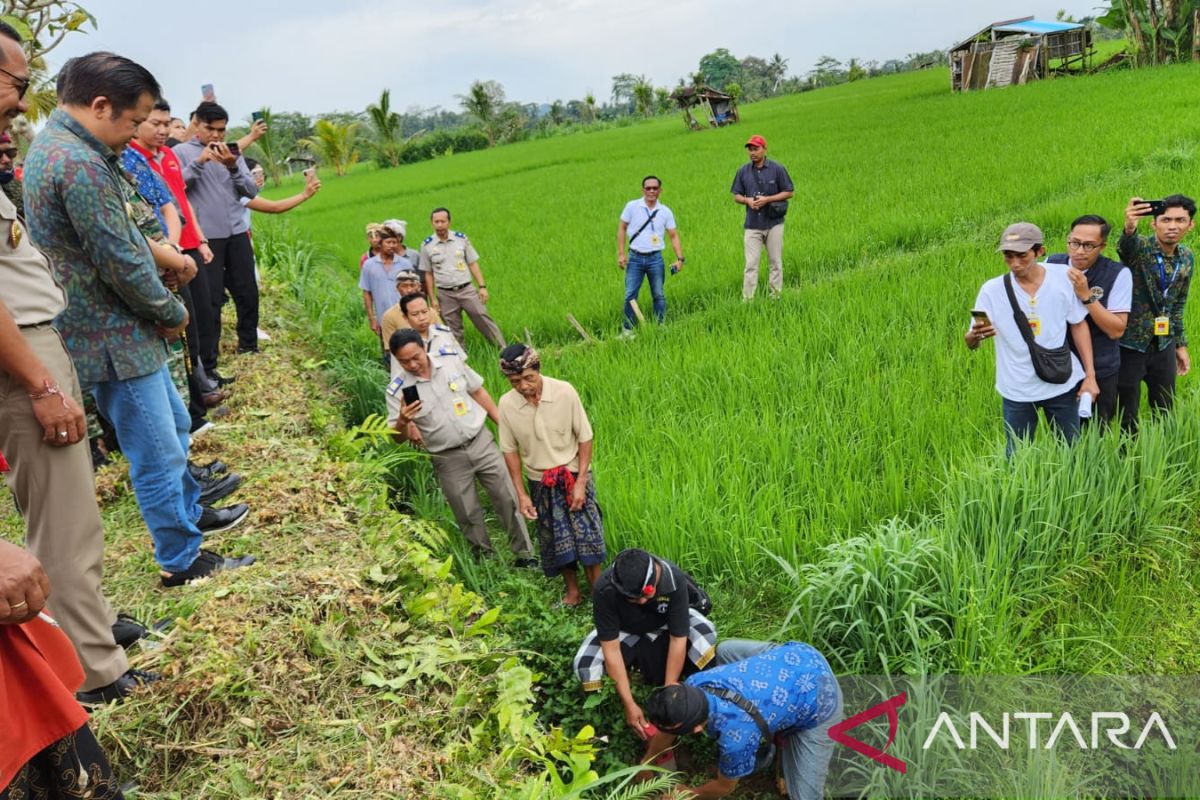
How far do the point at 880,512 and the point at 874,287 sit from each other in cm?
346

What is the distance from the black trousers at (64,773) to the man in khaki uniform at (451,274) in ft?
16.6

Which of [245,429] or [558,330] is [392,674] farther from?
[558,330]

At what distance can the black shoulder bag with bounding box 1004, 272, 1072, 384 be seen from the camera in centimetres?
339

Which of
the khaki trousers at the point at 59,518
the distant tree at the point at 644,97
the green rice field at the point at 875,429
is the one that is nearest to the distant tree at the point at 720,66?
the distant tree at the point at 644,97

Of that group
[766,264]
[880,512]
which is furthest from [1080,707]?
[766,264]

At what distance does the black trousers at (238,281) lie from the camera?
4.74m

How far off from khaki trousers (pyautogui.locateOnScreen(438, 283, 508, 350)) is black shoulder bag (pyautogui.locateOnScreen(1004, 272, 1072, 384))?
167 inches

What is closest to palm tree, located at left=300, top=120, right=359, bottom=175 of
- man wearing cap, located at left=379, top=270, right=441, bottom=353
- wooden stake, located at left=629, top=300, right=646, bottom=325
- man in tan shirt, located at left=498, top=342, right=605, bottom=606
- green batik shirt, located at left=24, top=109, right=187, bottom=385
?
wooden stake, located at left=629, top=300, right=646, bottom=325

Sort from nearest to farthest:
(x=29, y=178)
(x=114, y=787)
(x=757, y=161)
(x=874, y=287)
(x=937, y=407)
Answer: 1. (x=114, y=787)
2. (x=29, y=178)
3. (x=937, y=407)
4. (x=874, y=287)
5. (x=757, y=161)

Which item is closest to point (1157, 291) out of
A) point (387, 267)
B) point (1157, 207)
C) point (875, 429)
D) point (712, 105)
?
point (1157, 207)

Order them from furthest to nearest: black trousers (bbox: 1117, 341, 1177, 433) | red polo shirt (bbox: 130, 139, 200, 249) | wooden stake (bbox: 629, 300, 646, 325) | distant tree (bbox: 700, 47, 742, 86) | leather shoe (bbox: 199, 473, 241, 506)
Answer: distant tree (bbox: 700, 47, 742, 86) → wooden stake (bbox: 629, 300, 646, 325) → red polo shirt (bbox: 130, 139, 200, 249) → black trousers (bbox: 1117, 341, 1177, 433) → leather shoe (bbox: 199, 473, 241, 506)

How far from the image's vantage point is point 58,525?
1939 millimetres

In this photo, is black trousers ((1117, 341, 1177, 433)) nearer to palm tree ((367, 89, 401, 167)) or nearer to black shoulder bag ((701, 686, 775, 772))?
black shoulder bag ((701, 686, 775, 772))

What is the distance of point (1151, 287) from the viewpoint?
363 centimetres
